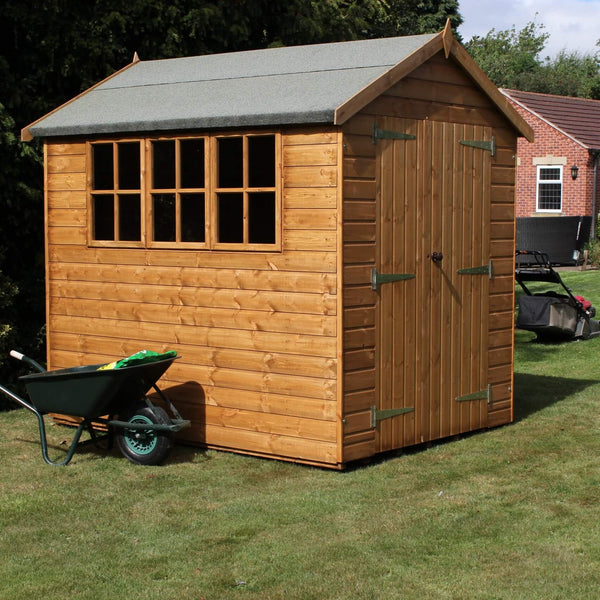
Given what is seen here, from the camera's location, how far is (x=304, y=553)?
5887mm

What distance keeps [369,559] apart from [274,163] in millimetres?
3277

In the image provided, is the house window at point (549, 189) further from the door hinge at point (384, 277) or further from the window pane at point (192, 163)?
the window pane at point (192, 163)

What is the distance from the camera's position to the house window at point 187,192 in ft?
26.1

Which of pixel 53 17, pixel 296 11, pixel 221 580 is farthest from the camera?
pixel 296 11

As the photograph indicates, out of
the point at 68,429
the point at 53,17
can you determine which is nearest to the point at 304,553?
the point at 68,429

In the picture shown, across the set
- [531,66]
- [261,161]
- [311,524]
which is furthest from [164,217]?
[531,66]

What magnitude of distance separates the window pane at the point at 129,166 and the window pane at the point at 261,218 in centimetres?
125

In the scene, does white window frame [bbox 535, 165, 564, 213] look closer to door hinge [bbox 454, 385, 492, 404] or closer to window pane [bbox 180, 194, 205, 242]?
door hinge [bbox 454, 385, 492, 404]

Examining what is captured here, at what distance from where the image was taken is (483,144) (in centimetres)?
885

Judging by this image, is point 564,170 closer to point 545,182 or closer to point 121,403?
point 545,182

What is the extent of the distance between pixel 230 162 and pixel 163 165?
2.44 ft

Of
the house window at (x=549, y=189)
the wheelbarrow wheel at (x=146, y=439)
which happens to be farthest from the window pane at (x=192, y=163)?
the house window at (x=549, y=189)

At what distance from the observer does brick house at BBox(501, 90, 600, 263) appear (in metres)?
28.5

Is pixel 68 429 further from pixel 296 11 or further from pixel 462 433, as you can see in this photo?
pixel 296 11
